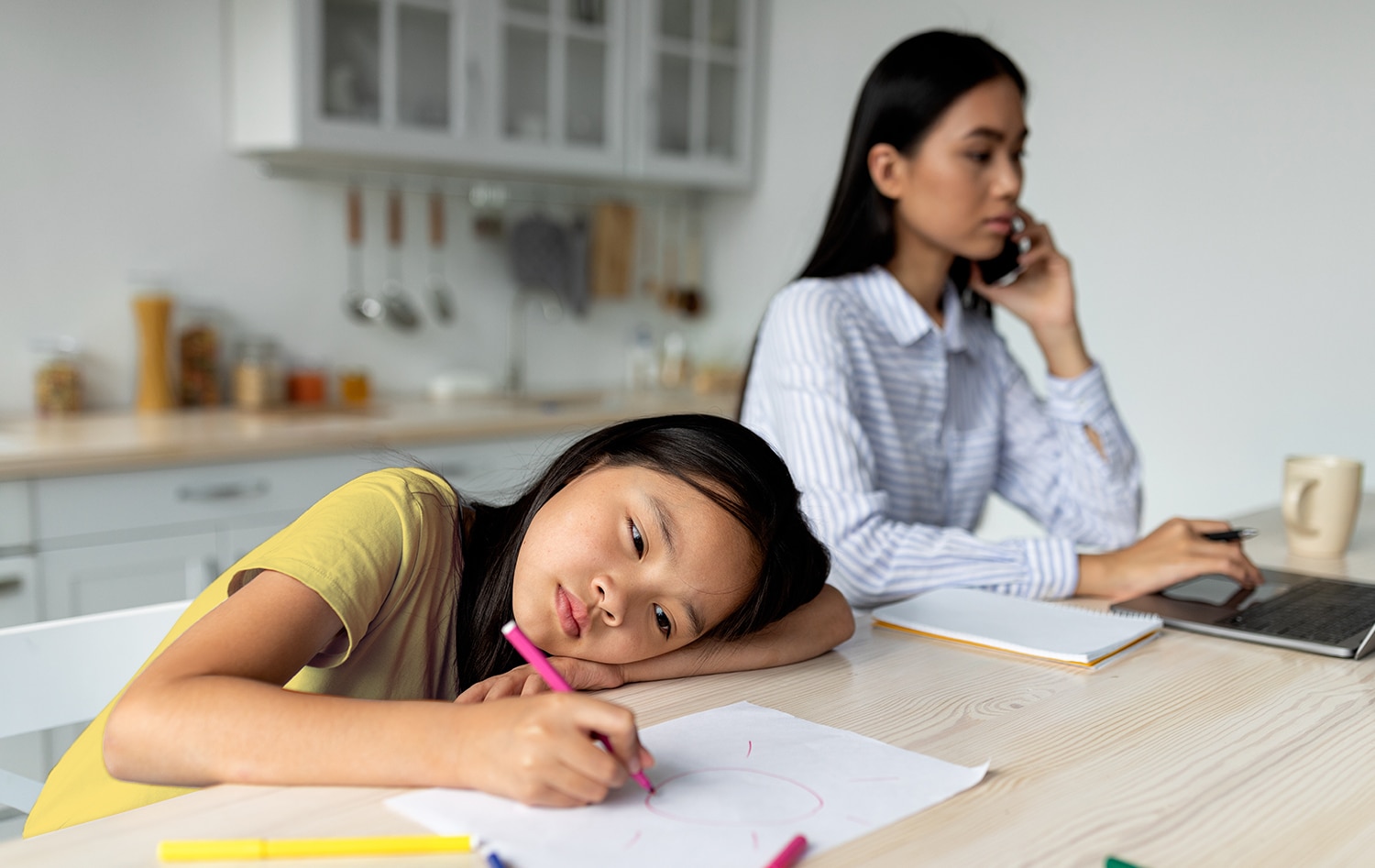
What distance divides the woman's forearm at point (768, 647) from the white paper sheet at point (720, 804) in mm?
125

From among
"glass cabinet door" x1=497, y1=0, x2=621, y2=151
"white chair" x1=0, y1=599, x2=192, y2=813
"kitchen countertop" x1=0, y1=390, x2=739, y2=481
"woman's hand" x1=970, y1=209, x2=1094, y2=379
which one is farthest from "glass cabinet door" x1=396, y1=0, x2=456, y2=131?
"white chair" x1=0, y1=599, x2=192, y2=813

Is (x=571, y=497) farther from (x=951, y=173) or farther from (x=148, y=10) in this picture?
(x=148, y=10)

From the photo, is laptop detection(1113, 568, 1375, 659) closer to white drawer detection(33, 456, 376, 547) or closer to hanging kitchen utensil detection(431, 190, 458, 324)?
white drawer detection(33, 456, 376, 547)

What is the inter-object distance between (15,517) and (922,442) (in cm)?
162

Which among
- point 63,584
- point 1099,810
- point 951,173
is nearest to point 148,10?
point 63,584

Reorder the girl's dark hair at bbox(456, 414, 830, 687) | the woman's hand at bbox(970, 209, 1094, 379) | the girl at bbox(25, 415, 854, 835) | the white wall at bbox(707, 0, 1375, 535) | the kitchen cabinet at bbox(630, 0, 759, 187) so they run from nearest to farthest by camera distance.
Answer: the girl at bbox(25, 415, 854, 835), the girl's dark hair at bbox(456, 414, 830, 687), the woman's hand at bbox(970, 209, 1094, 379), the white wall at bbox(707, 0, 1375, 535), the kitchen cabinet at bbox(630, 0, 759, 187)

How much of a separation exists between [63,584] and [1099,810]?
203cm

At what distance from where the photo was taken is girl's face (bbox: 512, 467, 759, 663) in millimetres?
907

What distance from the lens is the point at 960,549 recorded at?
134 cm

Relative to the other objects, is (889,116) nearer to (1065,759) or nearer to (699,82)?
(1065,759)

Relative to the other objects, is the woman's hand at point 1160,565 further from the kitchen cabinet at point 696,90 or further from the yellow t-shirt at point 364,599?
the kitchen cabinet at point 696,90

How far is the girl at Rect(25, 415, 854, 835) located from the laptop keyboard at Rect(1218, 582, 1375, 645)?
1.48 feet

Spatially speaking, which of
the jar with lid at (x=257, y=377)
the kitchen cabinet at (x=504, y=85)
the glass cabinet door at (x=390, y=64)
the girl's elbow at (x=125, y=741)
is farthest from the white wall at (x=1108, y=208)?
the girl's elbow at (x=125, y=741)

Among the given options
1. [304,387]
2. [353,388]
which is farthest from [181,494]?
[353,388]
